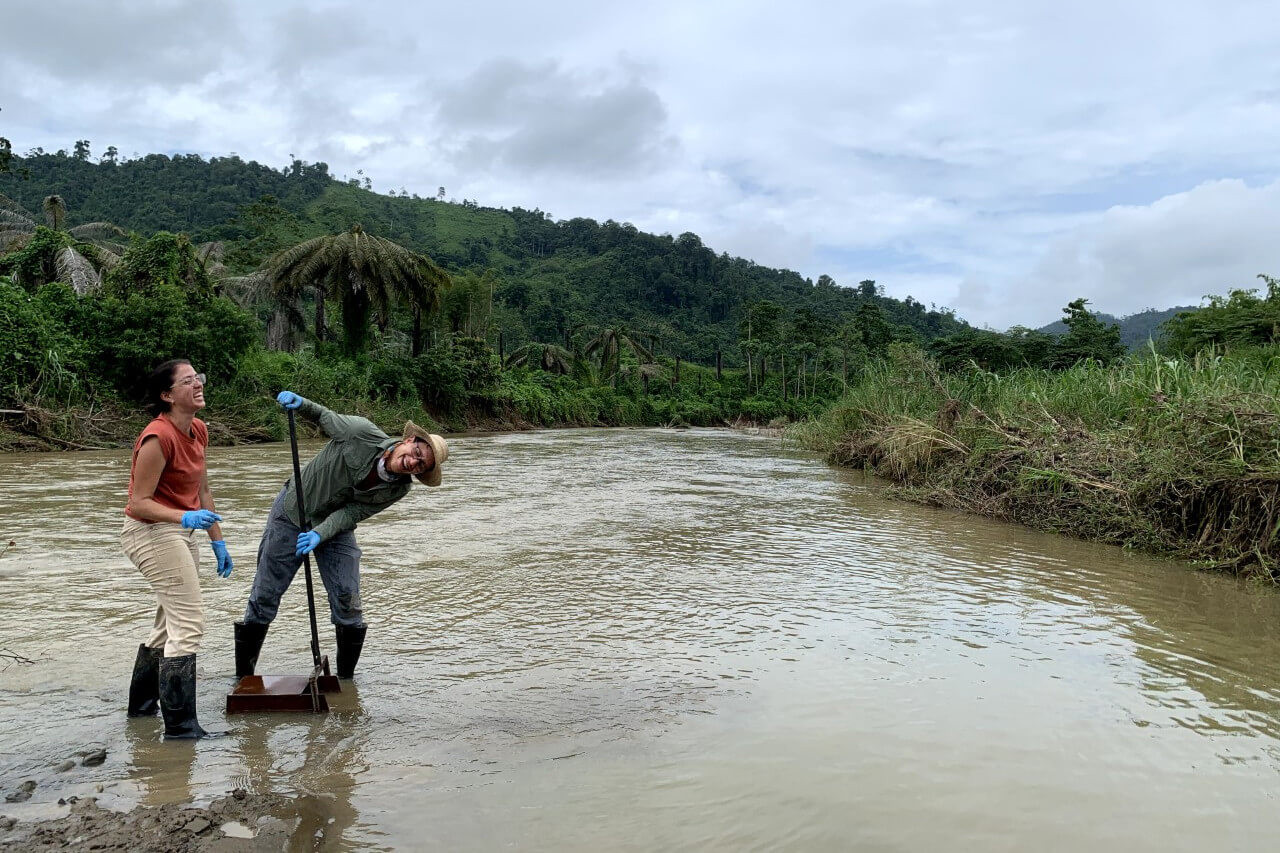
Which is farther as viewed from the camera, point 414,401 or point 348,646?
point 414,401

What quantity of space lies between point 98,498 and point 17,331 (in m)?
9.46

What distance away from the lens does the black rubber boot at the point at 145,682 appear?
12.0 feet

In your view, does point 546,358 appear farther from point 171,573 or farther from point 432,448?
point 171,573

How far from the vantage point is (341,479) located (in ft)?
13.3

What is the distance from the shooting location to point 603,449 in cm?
2353

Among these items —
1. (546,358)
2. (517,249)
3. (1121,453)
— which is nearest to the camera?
(1121,453)

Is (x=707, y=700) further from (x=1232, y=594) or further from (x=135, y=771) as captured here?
(x=1232, y=594)

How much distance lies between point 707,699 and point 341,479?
6.65ft

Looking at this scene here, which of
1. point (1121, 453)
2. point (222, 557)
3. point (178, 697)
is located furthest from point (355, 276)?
point (178, 697)

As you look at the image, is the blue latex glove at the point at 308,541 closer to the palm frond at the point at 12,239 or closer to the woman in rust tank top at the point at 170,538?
the woman in rust tank top at the point at 170,538

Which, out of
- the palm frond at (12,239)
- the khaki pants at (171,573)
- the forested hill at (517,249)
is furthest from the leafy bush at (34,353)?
the forested hill at (517,249)

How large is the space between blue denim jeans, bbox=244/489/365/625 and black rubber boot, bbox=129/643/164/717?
0.45 meters

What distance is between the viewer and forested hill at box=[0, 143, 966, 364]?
56.7 metres

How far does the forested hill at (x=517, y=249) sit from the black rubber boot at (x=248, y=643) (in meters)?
39.6
